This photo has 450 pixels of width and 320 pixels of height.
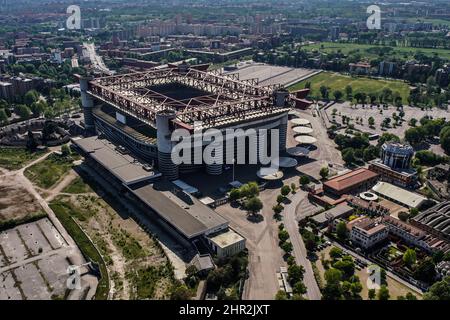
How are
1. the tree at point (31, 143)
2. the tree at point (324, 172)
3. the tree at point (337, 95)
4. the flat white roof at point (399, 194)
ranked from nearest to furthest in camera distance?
1. the flat white roof at point (399, 194)
2. the tree at point (324, 172)
3. the tree at point (31, 143)
4. the tree at point (337, 95)

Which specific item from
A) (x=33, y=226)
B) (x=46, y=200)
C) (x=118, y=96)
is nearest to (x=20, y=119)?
(x=118, y=96)

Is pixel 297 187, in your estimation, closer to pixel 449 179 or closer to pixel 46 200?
pixel 449 179

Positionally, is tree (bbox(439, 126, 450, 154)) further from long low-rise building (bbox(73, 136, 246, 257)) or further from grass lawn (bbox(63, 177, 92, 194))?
grass lawn (bbox(63, 177, 92, 194))

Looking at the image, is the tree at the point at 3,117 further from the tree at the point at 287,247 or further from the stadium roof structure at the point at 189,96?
the tree at the point at 287,247

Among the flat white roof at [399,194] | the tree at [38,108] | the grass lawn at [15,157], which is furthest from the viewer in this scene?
the tree at [38,108]

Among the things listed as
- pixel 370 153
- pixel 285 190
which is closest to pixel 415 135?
pixel 370 153

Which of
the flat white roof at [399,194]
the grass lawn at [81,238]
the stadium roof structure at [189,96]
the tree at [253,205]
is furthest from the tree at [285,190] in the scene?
the grass lawn at [81,238]

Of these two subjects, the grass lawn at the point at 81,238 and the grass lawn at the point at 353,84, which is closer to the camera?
the grass lawn at the point at 81,238

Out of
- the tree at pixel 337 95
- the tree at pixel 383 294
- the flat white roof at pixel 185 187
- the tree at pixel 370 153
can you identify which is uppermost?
the tree at pixel 337 95
